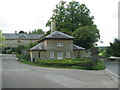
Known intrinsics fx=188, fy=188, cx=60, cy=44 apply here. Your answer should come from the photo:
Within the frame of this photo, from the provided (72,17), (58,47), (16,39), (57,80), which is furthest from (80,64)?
(16,39)

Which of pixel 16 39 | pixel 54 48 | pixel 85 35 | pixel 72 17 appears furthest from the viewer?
pixel 16 39

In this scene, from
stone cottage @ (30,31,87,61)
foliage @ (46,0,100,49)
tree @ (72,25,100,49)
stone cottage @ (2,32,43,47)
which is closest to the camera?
stone cottage @ (30,31,87,61)

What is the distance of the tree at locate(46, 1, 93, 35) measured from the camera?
5756cm

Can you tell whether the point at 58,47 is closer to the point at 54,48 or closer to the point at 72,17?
the point at 54,48

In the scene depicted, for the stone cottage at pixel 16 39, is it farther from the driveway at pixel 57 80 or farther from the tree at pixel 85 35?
the driveway at pixel 57 80

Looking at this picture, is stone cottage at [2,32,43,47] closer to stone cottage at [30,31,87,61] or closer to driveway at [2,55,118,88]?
stone cottage at [30,31,87,61]

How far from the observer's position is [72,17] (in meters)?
59.7

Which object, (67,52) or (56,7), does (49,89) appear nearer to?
(67,52)

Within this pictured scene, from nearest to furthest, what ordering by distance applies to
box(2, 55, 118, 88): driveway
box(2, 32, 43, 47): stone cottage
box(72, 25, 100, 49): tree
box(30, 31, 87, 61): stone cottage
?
box(2, 55, 118, 88): driveway → box(30, 31, 87, 61): stone cottage → box(72, 25, 100, 49): tree → box(2, 32, 43, 47): stone cottage

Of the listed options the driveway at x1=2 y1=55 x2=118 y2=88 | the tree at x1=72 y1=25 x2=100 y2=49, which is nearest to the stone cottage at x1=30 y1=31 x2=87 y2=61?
the tree at x1=72 y1=25 x2=100 y2=49

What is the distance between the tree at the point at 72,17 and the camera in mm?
57562

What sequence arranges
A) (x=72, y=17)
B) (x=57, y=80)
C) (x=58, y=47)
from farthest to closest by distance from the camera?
(x=72, y=17) → (x=58, y=47) → (x=57, y=80)

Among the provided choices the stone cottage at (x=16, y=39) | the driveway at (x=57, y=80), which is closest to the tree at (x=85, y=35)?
the driveway at (x=57, y=80)

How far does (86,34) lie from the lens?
1938 inches
